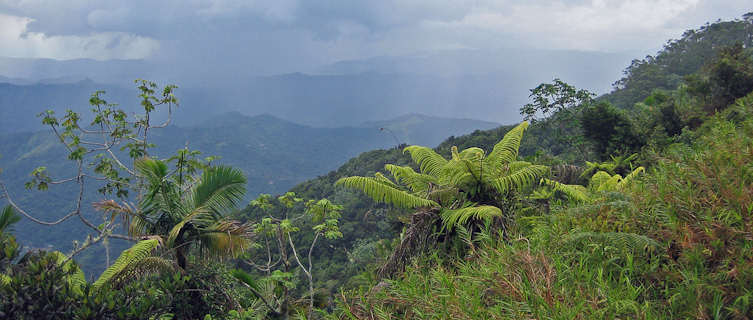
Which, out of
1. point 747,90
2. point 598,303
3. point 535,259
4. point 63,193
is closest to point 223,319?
point 535,259

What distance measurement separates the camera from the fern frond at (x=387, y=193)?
16.4 feet

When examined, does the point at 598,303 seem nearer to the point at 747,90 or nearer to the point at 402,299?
the point at 402,299

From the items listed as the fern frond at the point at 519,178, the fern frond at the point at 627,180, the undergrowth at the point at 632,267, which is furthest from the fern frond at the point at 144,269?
the fern frond at the point at 627,180

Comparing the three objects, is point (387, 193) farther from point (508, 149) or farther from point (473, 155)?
point (508, 149)

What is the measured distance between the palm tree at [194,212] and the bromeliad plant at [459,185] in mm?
1603

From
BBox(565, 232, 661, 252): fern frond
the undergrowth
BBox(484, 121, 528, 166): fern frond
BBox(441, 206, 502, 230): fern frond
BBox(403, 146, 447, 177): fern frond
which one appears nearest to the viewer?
the undergrowth

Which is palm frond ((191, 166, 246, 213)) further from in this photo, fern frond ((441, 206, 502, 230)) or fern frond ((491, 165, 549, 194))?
fern frond ((491, 165, 549, 194))

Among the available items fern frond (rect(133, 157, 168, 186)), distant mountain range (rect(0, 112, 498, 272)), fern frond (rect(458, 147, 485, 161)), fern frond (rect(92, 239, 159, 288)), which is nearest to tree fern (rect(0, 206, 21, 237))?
fern frond (rect(92, 239, 159, 288))

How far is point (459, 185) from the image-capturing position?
5383mm

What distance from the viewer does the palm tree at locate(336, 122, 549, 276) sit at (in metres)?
4.89

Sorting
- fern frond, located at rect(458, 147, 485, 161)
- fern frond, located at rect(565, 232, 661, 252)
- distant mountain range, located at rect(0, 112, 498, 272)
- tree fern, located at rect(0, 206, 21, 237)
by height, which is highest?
fern frond, located at rect(458, 147, 485, 161)

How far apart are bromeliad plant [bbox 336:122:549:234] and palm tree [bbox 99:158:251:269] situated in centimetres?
160

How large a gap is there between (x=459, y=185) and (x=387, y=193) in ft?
3.18

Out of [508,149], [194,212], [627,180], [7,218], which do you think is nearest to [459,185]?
[508,149]
